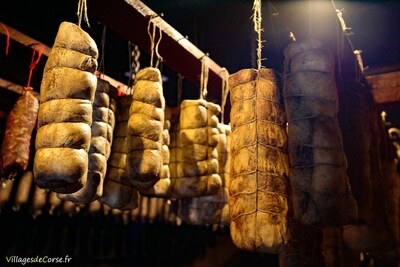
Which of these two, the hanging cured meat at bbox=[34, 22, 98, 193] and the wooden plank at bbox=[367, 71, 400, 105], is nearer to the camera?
the hanging cured meat at bbox=[34, 22, 98, 193]

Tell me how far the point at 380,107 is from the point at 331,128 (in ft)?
6.76

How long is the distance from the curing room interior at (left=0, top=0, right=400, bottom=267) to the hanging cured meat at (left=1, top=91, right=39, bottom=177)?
1cm

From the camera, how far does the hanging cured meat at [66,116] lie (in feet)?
6.73

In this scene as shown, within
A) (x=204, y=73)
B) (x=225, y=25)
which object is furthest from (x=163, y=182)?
(x=225, y=25)

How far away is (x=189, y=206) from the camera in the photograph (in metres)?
3.91

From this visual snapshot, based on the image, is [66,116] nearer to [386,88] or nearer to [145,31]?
[145,31]

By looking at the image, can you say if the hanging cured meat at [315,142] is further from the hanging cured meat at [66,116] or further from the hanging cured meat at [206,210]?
the hanging cured meat at [206,210]

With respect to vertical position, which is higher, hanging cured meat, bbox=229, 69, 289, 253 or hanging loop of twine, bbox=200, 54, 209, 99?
hanging loop of twine, bbox=200, 54, 209, 99

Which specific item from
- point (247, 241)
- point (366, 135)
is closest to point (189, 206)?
point (247, 241)

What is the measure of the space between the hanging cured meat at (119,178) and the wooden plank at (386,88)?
288 centimetres

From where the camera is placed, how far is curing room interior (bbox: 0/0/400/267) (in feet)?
7.43

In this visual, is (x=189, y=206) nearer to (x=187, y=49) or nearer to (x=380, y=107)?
(x=187, y=49)

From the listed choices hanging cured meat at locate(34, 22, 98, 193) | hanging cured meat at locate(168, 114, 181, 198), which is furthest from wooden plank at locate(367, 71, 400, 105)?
hanging cured meat at locate(34, 22, 98, 193)

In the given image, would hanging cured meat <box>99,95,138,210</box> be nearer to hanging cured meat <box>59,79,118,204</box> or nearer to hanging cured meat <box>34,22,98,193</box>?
hanging cured meat <box>59,79,118,204</box>
